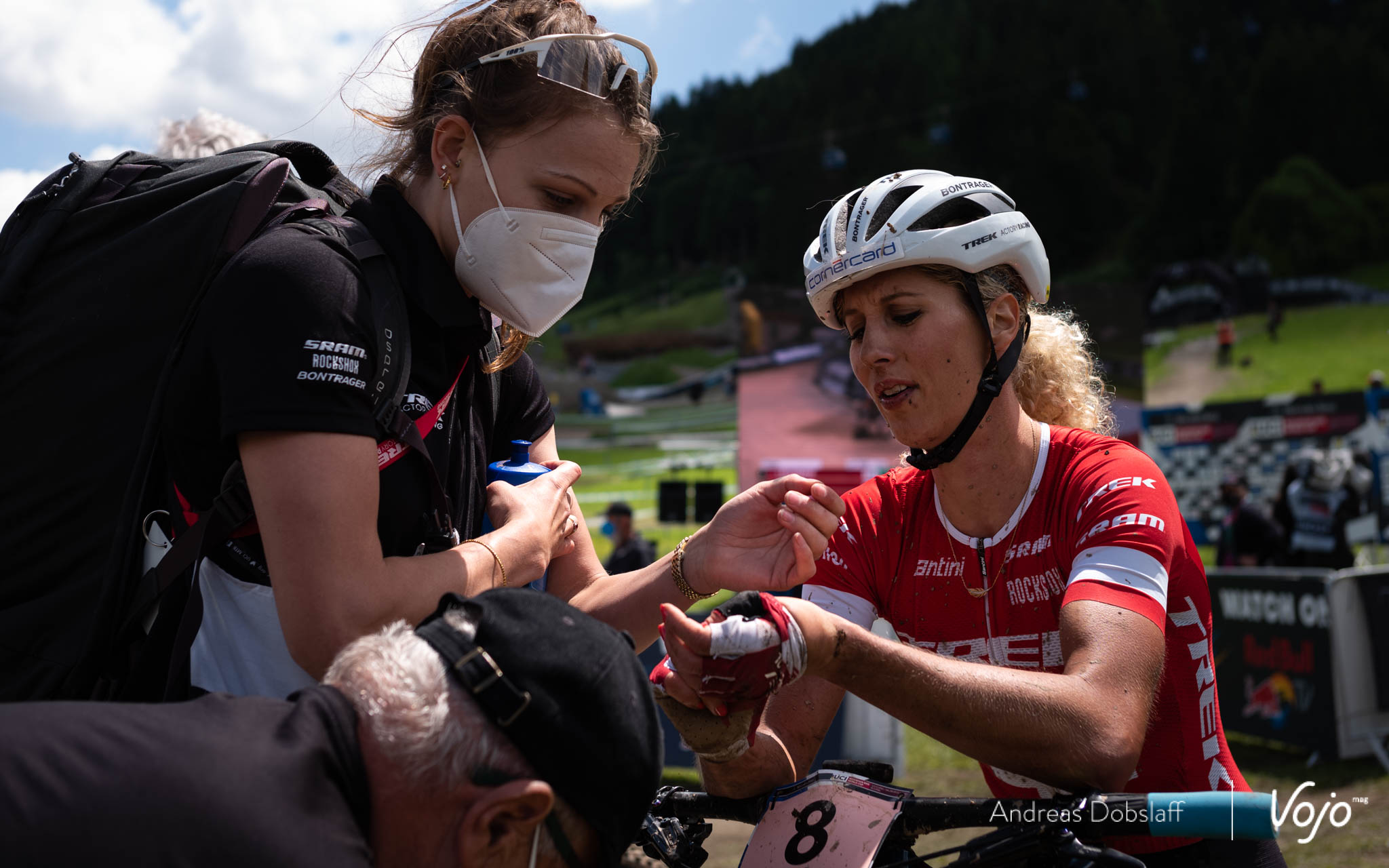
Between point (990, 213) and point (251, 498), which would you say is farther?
point (990, 213)

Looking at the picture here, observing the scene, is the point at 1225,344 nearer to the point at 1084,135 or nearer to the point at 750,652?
the point at 1084,135

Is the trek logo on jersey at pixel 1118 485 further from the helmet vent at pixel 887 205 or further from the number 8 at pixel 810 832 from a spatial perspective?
the number 8 at pixel 810 832

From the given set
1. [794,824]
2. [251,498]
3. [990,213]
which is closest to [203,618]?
[251,498]

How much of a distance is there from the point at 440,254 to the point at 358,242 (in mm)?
253

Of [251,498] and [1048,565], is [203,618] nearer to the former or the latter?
[251,498]

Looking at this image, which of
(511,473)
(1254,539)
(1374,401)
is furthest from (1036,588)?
(1374,401)

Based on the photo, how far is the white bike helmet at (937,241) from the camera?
2717mm

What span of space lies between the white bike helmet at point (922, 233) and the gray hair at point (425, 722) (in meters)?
1.64

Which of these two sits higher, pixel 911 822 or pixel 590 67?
pixel 590 67

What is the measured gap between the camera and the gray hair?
4.97ft

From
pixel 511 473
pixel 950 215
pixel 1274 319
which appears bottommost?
pixel 511 473

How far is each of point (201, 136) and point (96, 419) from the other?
7.57ft

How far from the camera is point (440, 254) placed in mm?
2348

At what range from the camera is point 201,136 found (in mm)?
3945
